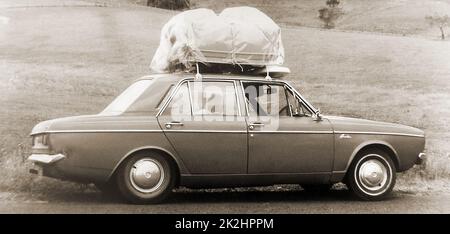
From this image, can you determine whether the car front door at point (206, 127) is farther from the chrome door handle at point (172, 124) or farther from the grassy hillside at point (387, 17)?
the grassy hillside at point (387, 17)

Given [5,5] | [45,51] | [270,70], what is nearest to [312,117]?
[270,70]

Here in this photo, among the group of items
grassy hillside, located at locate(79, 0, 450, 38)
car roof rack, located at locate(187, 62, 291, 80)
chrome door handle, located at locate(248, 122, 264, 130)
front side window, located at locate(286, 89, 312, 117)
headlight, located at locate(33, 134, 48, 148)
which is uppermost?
grassy hillside, located at locate(79, 0, 450, 38)

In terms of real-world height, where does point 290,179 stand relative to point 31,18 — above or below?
below

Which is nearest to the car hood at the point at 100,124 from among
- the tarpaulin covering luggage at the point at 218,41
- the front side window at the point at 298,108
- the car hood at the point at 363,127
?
the tarpaulin covering luggage at the point at 218,41

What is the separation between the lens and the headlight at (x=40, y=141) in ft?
23.2

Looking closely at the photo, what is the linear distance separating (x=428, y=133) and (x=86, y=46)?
21520mm

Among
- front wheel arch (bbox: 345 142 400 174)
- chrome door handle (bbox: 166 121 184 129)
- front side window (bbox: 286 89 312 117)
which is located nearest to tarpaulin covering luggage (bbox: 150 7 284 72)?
front side window (bbox: 286 89 312 117)

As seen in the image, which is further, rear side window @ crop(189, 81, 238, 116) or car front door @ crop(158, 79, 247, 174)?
rear side window @ crop(189, 81, 238, 116)

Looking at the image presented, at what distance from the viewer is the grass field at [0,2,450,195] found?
17.7 meters

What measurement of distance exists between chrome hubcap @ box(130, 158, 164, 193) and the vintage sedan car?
0.04 feet

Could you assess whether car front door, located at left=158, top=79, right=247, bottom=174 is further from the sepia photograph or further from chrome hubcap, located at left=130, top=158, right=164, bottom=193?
chrome hubcap, located at left=130, top=158, right=164, bottom=193

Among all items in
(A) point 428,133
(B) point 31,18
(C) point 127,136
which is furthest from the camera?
(B) point 31,18
